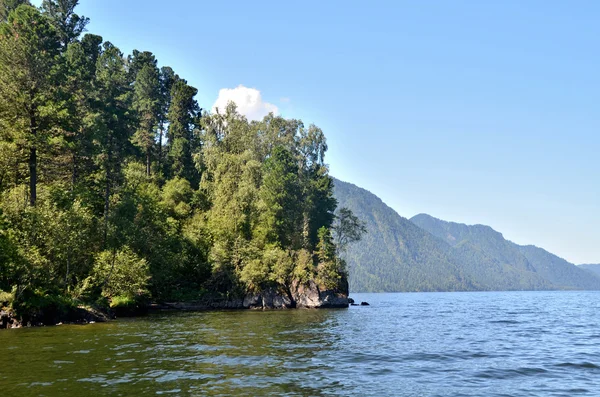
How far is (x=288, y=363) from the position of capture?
71.9 ft

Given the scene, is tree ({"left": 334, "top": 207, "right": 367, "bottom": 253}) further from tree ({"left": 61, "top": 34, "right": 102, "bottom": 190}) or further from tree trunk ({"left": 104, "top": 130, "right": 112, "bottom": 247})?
tree ({"left": 61, "top": 34, "right": 102, "bottom": 190})

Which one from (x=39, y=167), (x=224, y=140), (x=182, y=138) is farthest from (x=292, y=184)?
(x=39, y=167)

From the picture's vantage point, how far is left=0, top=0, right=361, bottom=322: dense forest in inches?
1718

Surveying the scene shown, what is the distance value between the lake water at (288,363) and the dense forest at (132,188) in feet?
36.9

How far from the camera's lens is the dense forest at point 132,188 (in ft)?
143

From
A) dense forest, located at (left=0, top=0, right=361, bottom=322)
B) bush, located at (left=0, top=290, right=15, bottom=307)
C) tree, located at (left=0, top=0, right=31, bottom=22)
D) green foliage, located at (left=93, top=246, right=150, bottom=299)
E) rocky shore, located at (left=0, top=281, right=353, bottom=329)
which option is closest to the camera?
bush, located at (left=0, top=290, right=15, bottom=307)

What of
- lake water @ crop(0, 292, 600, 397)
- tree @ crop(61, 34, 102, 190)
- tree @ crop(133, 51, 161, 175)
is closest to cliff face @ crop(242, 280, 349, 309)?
tree @ crop(61, 34, 102, 190)

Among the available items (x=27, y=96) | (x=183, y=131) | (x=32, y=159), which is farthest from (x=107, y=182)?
(x=183, y=131)

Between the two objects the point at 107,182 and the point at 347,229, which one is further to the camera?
the point at 347,229

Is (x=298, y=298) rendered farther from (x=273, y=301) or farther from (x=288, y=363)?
(x=288, y=363)

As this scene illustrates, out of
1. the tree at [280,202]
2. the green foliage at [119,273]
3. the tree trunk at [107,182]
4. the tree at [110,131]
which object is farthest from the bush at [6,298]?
the tree at [280,202]

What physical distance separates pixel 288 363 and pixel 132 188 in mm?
49909

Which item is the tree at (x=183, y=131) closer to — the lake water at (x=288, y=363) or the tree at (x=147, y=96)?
the tree at (x=147, y=96)

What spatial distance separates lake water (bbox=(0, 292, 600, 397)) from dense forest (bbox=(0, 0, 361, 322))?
11237mm
